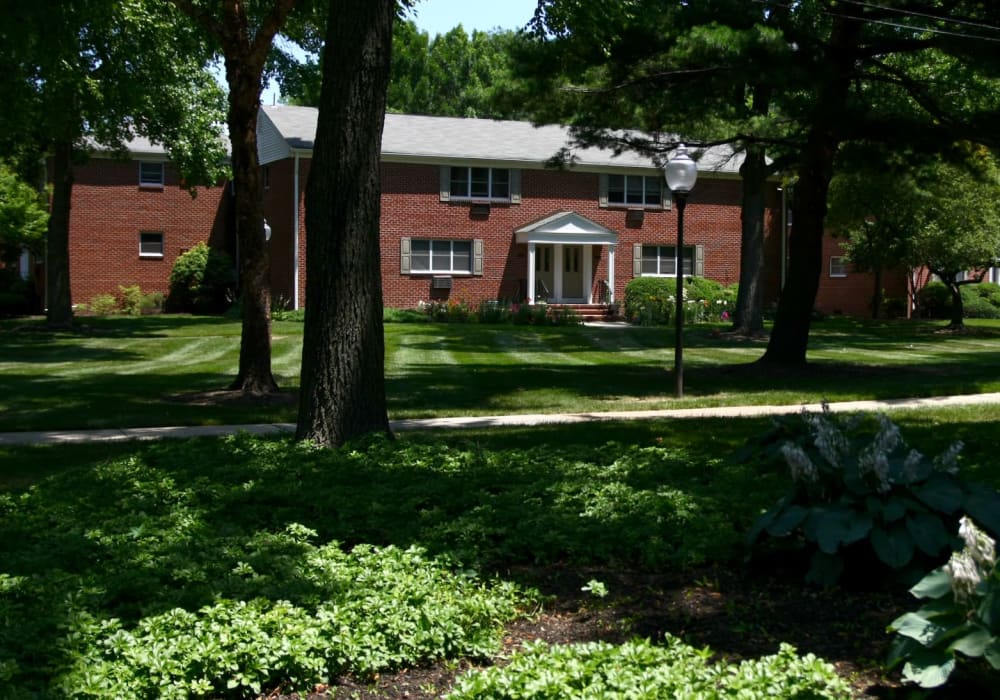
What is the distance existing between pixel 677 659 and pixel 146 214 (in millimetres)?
35855

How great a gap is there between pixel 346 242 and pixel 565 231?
88.7 feet

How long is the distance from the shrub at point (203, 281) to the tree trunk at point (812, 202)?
886 inches

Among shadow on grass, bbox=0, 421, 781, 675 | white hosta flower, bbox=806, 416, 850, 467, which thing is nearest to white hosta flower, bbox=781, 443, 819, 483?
white hosta flower, bbox=806, 416, 850, 467

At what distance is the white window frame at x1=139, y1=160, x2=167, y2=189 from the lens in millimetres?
36969

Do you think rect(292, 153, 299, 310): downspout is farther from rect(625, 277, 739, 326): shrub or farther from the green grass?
rect(625, 277, 739, 326): shrub

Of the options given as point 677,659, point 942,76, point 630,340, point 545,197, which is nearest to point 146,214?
point 545,197

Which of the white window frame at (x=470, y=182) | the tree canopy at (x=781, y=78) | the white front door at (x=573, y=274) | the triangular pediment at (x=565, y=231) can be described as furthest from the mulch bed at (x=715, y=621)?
the white front door at (x=573, y=274)

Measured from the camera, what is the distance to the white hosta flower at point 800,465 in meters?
5.29

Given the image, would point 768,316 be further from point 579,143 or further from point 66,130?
point 66,130

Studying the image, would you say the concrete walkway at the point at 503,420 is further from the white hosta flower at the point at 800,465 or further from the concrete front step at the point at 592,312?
the concrete front step at the point at 592,312

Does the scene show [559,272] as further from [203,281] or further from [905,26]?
[905,26]

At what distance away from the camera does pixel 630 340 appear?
25.5 metres

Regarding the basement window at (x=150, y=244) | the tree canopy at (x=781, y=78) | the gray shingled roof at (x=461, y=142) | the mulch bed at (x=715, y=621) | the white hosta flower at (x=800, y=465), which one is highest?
the gray shingled roof at (x=461, y=142)

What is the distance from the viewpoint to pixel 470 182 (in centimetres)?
3534
